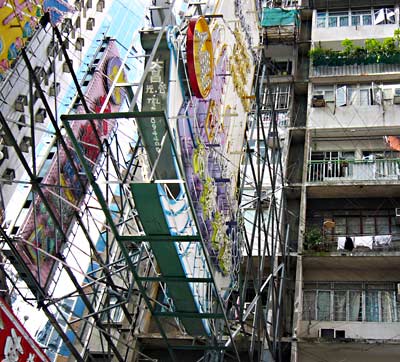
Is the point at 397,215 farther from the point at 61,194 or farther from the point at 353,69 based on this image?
the point at 61,194

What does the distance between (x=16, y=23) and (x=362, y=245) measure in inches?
355

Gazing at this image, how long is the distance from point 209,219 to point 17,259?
3.35 metres

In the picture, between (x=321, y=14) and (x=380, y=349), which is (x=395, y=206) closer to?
(x=380, y=349)

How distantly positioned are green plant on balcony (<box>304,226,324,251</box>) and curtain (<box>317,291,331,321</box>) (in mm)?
1065

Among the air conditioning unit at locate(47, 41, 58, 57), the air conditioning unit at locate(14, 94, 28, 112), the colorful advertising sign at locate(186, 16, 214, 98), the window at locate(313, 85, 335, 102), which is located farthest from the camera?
the window at locate(313, 85, 335, 102)

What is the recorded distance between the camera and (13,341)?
10.4 m

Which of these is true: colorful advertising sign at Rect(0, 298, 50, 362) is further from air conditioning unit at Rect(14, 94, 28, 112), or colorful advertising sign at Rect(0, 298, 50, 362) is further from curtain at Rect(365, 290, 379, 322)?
curtain at Rect(365, 290, 379, 322)

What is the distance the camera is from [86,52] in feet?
62.5

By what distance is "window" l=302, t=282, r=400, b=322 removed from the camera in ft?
54.7

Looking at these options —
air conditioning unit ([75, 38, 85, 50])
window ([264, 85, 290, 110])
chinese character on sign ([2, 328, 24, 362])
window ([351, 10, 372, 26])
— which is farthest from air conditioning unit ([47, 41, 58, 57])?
window ([351, 10, 372, 26])

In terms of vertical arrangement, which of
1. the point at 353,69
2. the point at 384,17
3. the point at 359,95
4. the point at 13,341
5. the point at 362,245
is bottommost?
the point at 13,341

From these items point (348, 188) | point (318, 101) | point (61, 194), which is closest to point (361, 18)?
point (318, 101)

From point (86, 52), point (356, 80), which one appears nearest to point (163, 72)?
point (86, 52)

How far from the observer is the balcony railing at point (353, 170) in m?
18.8
